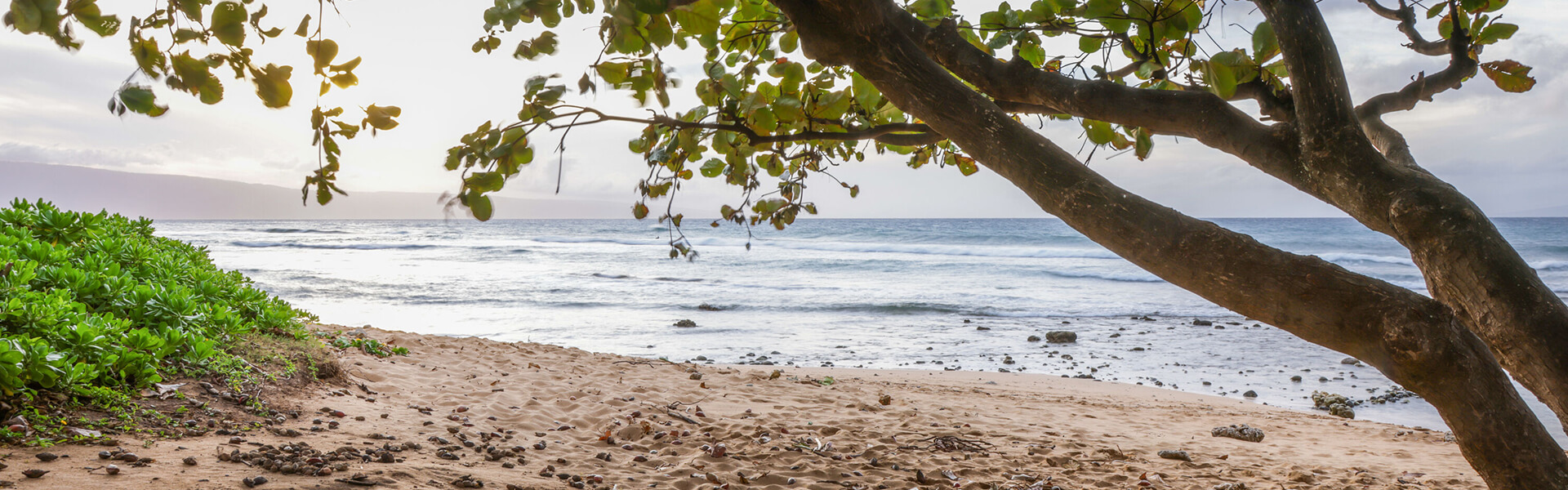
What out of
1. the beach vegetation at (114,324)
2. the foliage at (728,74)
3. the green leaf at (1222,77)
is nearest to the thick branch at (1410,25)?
the foliage at (728,74)

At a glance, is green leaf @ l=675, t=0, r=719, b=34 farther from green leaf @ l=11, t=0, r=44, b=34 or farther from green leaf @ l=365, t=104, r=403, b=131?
green leaf @ l=11, t=0, r=44, b=34

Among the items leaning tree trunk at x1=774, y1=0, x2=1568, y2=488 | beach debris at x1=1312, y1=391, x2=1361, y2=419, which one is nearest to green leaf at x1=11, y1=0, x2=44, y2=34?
Result: leaning tree trunk at x1=774, y1=0, x2=1568, y2=488

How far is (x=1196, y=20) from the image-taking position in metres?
1.83

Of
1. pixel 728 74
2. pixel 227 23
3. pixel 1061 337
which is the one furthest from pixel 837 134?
pixel 1061 337

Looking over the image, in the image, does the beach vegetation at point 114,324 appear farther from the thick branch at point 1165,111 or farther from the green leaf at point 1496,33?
the green leaf at point 1496,33

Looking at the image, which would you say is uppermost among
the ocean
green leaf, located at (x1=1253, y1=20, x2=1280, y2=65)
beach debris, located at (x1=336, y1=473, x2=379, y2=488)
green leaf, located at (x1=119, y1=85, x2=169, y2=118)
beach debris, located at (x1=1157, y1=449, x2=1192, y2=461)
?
green leaf, located at (x1=1253, y1=20, x2=1280, y2=65)

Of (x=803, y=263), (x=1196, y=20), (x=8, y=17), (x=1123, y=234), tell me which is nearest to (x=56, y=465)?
(x=8, y=17)

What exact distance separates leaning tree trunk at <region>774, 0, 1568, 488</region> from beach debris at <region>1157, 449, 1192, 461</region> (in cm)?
286

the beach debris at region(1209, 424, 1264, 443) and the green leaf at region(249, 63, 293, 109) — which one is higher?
the green leaf at region(249, 63, 293, 109)

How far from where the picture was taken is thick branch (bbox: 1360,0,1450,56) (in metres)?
2.31

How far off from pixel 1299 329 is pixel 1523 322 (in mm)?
430

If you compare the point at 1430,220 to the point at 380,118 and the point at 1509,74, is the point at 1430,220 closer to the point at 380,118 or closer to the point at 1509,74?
the point at 1509,74

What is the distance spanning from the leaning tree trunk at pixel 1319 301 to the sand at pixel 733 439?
2.01 m

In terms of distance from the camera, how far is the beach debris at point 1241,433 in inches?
195
